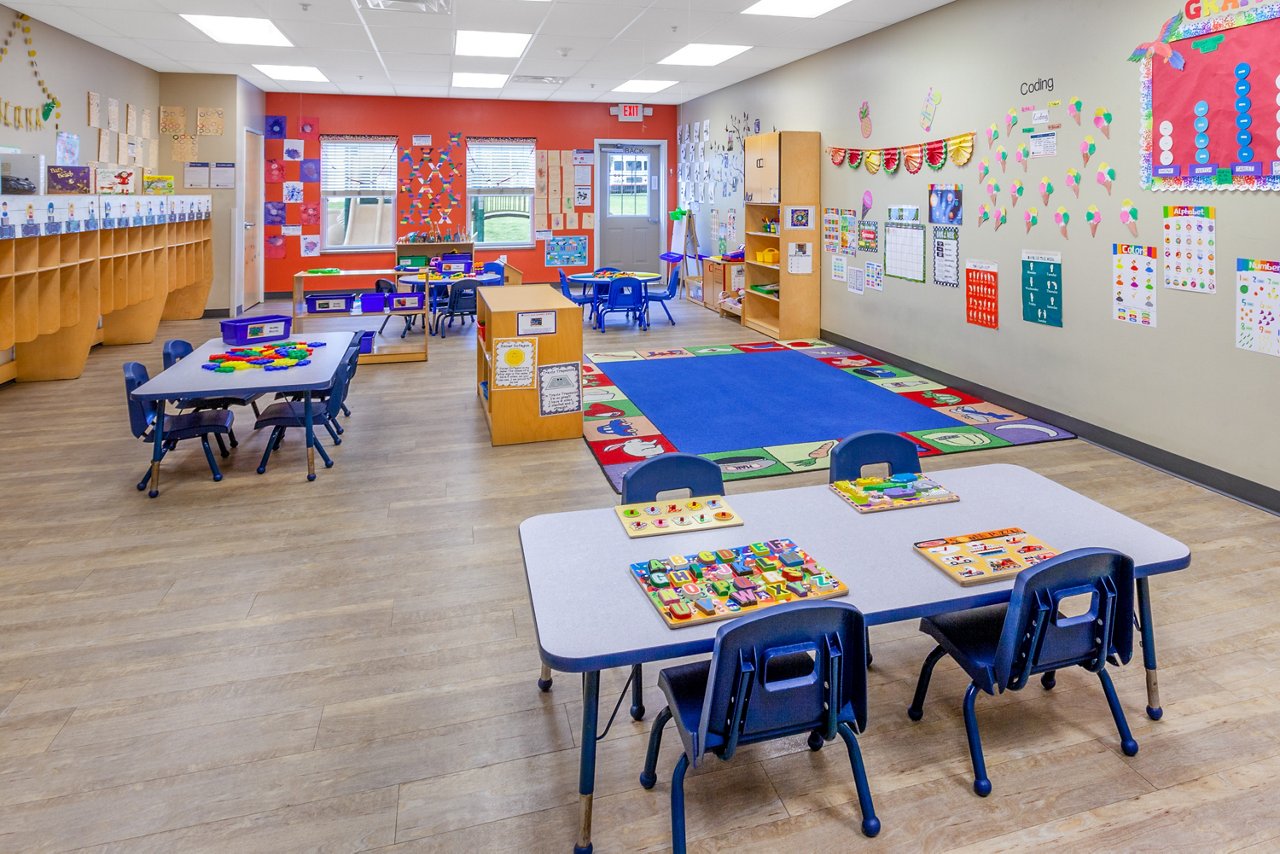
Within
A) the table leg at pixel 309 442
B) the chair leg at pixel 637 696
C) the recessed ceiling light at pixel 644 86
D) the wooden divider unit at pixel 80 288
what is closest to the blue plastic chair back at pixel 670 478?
the chair leg at pixel 637 696

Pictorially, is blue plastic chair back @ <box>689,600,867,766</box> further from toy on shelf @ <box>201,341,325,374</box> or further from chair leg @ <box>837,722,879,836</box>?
toy on shelf @ <box>201,341,325,374</box>

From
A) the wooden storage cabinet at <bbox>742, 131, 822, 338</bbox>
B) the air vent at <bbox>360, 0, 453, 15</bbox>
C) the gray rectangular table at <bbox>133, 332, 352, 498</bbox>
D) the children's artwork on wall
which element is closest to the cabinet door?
the wooden storage cabinet at <bbox>742, 131, 822, 338</bbox>

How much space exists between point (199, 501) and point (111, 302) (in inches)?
154

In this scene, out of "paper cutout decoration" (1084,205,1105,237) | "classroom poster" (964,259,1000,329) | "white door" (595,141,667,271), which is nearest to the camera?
"paper cutout decoration" (1084,205,1105,237)

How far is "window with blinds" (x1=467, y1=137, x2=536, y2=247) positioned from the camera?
1212 cm

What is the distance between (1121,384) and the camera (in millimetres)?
4949

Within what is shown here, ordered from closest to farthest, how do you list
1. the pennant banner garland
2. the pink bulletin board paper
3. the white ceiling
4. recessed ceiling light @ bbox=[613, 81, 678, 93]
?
the pink bulletin board paper, the pennant banner garland, the white ceiling, recessed ceiling light @ bbox=[613, 81, 678, 93]

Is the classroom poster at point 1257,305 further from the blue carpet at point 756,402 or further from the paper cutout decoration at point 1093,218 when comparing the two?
the blue carpet at point 756,402

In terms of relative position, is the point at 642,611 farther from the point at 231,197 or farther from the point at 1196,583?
the point at 231,197

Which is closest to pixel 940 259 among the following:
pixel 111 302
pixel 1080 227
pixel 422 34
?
pixel 1080 227

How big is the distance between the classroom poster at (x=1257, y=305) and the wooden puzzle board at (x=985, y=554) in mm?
2806

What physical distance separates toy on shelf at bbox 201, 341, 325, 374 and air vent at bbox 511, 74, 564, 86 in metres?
5.91

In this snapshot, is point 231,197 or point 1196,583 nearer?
point 1196,583

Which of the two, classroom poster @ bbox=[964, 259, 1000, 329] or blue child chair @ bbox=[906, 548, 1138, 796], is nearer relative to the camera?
blue child chair @ bbox=[906, 548, 1138, 796]
